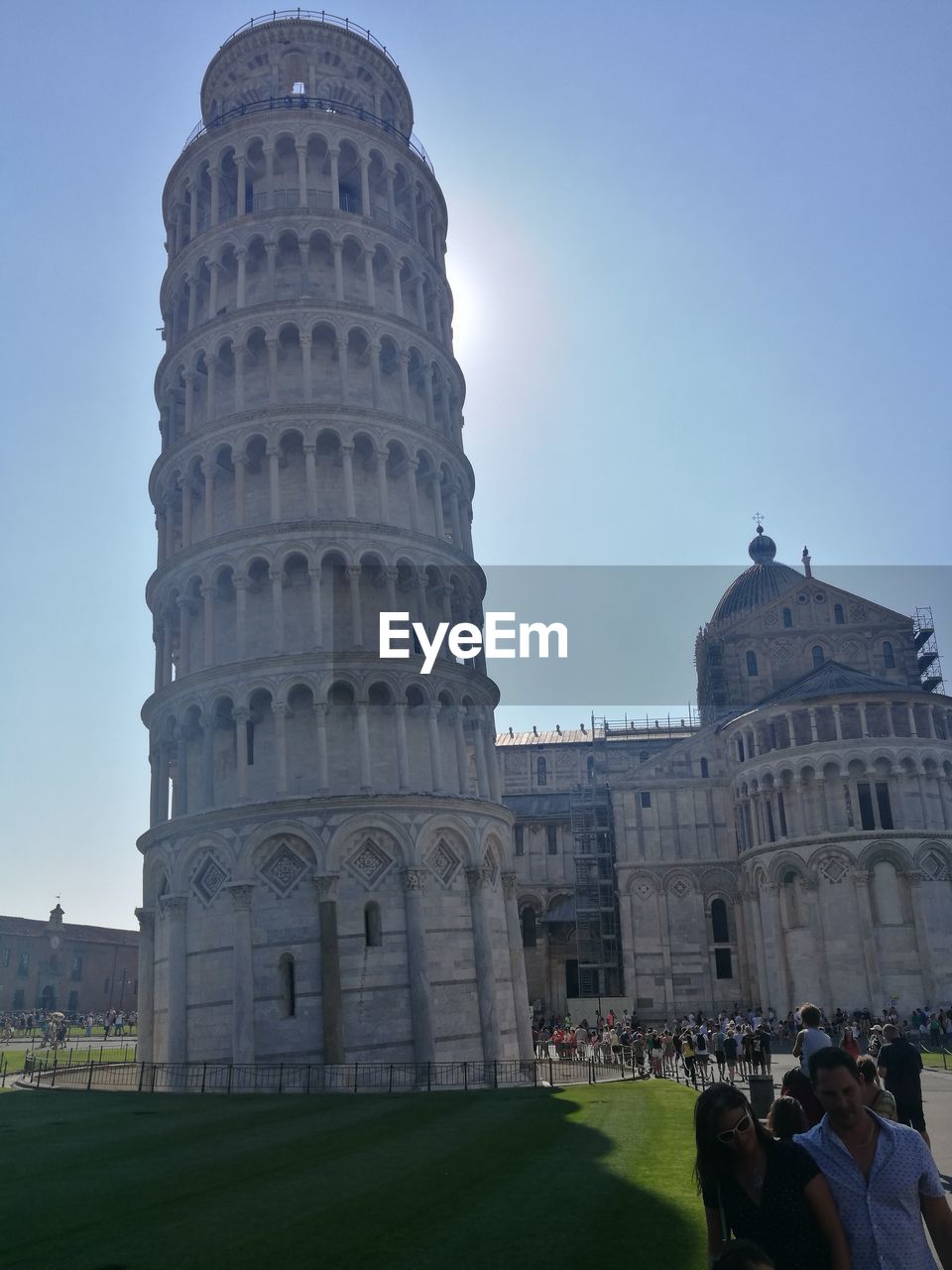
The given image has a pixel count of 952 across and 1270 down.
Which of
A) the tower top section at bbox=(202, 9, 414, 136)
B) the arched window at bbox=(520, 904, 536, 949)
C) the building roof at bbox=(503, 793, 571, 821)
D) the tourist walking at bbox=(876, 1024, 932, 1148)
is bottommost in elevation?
the tourist walking at bbox=(876, 1024, 932, 1148)

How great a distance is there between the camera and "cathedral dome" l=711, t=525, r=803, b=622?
77.2 meters

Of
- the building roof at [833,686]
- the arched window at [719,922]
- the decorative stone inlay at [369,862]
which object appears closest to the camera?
the decorative stone inlay at [369,862]

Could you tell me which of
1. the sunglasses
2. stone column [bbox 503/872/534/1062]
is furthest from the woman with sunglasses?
stone column [bbox 503/872/534/1062]

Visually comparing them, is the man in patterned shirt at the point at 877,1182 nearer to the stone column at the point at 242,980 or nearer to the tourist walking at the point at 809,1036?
the tourist walking at the point at 809,1036

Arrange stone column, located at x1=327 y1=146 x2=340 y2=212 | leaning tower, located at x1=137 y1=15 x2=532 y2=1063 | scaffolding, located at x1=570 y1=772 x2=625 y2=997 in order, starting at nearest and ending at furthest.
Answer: leaning tower, located at x1=137 y1=15 x2=532 y2=1063 → stone column, located at x1=327 y1=146 x2=340 y2=212 → scaffolding, located at x1=570 y1=772 x2=625 y2=997

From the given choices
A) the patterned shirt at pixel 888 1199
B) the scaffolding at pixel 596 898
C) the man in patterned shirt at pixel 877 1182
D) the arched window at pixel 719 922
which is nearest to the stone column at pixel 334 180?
the scaffolding at pixel 596 898

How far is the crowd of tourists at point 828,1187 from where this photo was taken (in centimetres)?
583

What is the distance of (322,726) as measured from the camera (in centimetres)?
3581

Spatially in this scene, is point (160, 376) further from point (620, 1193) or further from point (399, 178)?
point (620, 1193)

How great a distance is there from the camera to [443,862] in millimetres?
36344

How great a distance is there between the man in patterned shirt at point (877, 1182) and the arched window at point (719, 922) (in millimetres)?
61437

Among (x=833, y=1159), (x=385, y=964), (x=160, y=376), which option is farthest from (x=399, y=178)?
(x=833, y=1159)

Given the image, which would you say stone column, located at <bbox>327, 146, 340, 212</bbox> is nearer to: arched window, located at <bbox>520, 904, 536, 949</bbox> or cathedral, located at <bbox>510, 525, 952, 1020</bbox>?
cathedral, located at <bbox>510, 525, 952, 1020</bbox>

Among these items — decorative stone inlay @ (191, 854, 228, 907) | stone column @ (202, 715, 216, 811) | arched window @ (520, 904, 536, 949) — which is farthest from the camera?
arched window @ (520, 904, 536, 949)
